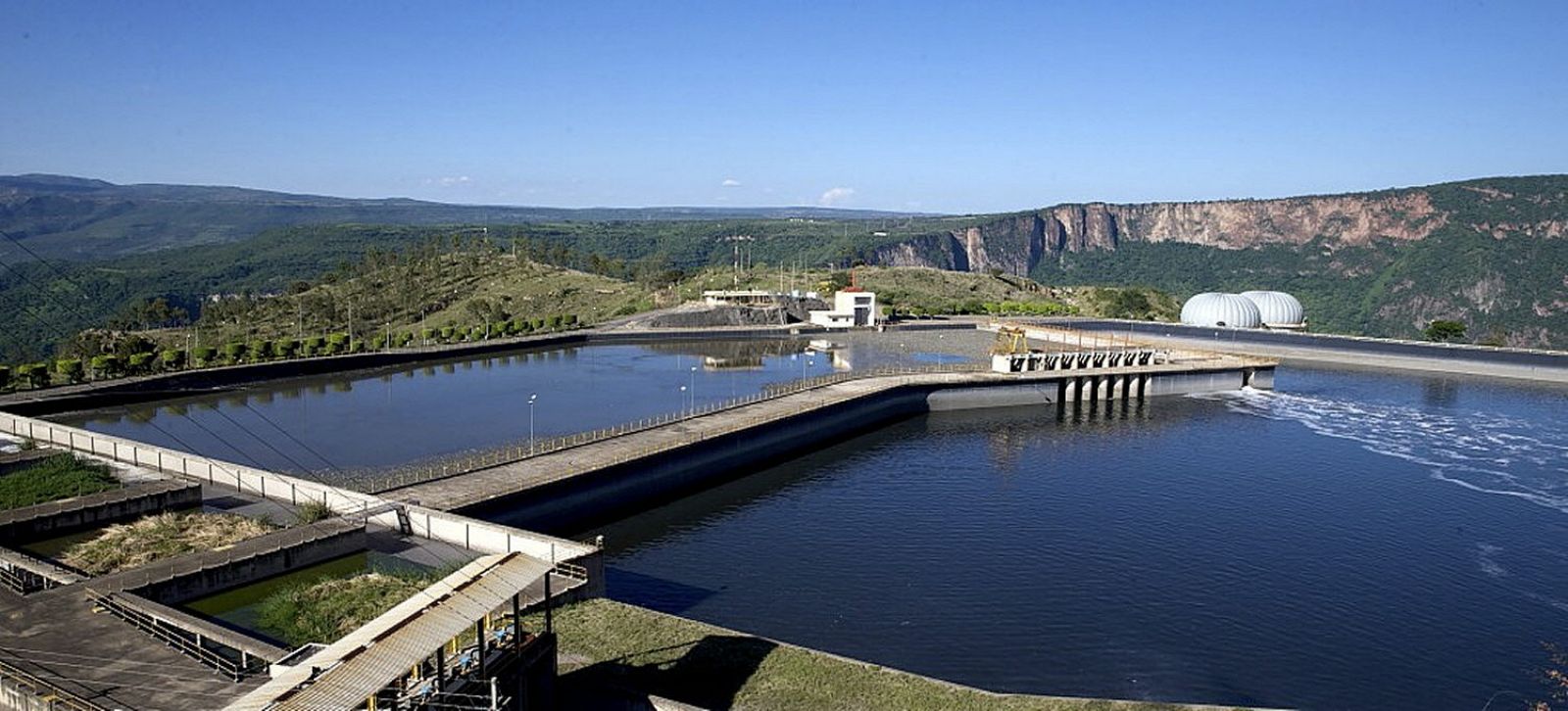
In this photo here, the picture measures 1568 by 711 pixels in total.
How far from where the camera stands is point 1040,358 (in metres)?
83.5

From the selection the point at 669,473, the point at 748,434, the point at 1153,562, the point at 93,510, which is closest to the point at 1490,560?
the point at 1153,562

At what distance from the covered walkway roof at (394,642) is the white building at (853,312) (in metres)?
97.1

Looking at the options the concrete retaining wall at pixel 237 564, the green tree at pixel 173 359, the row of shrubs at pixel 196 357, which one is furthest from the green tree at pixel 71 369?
the concrete retaining wall at pixel 237 564

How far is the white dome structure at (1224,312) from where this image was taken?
121750mm

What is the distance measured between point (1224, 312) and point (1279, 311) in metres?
10.5

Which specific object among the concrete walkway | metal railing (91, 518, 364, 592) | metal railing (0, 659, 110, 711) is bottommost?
the concrete walkway

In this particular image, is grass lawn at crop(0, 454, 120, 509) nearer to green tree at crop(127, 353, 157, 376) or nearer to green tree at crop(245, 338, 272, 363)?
green tree at crop(127, 353, 157, 376)

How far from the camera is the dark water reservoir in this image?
2925 cm

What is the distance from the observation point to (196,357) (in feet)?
251

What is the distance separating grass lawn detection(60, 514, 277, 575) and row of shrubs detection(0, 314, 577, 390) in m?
37.2

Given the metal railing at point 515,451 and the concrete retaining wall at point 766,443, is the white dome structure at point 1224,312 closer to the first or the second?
the concrete retaining wall at point 766,443

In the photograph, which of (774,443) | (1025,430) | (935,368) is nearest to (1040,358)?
(935,368)

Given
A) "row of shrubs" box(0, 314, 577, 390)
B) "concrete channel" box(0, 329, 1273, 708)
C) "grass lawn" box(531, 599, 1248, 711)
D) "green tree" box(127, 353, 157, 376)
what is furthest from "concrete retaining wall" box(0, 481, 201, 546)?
"green tree" box(127, 353, 157, 376)

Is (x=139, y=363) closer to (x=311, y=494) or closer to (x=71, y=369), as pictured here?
(x=71, y=369)
